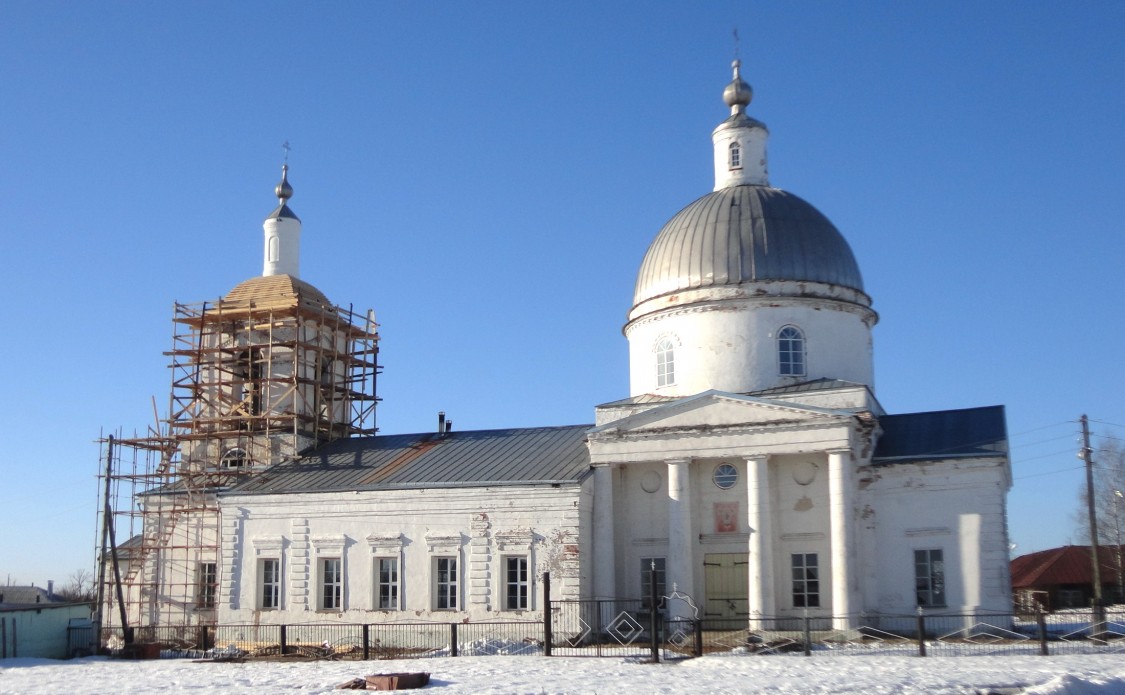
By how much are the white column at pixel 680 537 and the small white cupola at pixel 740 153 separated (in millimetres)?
10140

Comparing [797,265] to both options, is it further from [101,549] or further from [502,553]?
[101,549]

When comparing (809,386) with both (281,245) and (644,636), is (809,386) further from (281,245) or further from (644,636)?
(281,245)

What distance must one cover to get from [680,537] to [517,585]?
4183 mm

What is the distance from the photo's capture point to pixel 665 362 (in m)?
31.9

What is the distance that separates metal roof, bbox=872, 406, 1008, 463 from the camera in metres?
27.4

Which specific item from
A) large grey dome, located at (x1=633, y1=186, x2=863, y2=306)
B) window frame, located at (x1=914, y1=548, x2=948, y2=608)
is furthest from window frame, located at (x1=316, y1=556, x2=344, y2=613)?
window frame, located at (x1=914, y1=548, x2=948, y2=608)

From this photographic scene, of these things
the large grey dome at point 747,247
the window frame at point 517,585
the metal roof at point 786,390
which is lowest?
the window frame at point 517,585

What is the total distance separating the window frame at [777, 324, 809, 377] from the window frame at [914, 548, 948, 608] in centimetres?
572

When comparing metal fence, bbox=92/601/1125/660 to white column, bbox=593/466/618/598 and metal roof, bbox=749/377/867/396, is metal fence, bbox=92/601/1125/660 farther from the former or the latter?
metal roof, bbox=749/377/867/396

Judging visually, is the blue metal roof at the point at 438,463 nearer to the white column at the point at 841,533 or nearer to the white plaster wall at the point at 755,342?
the white plaster wall at the point at 755,342

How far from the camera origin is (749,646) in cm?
2352

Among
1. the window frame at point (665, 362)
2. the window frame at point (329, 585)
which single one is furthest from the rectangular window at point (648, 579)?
the window frame at point (329, 585)

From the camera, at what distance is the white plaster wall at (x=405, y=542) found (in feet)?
93.0

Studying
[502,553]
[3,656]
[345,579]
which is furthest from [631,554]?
[3,656]
